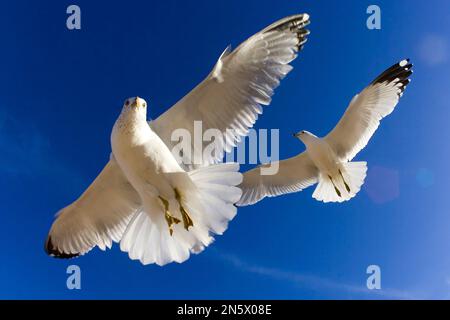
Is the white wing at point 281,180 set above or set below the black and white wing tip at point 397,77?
below

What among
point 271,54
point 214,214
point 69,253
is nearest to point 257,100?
point 271,54

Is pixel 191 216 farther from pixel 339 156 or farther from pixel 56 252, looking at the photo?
pixel 339 156

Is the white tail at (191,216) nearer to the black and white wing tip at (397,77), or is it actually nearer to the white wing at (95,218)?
the white wing at (95,218)

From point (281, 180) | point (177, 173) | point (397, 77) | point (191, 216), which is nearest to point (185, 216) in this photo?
point (191, 216)

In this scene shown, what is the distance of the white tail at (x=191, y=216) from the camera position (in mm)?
3301

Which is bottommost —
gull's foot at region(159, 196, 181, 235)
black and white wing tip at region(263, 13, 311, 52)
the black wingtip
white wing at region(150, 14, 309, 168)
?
the black wingtip

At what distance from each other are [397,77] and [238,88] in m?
2.59

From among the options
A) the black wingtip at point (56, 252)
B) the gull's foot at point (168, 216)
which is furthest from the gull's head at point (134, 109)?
the black wingtip at point (56, 252)

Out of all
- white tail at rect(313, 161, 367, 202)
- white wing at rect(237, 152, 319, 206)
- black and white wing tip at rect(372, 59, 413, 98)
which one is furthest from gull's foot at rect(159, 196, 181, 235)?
black and white wing tip at rect(372, 59, 413, 98)

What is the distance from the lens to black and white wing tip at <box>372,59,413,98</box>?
5.61 m

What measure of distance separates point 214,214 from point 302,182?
120 inches

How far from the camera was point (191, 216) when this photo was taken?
11.3ft

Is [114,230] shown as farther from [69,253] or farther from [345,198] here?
[345,198]

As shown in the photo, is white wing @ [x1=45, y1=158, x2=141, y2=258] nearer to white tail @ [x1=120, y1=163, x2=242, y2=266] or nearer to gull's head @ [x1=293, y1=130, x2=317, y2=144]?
white tail @ [x1=120, y1=163, x2=242, y2=266]
